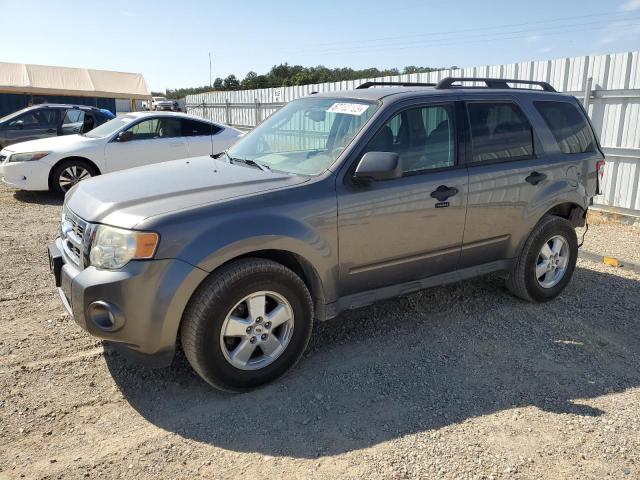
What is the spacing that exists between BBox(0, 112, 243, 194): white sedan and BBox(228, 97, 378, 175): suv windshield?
5634 millimetres

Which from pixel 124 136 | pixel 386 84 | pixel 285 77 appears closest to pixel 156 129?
pixel 124 136

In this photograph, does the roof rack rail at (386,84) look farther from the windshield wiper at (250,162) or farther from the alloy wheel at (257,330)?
the alloy wheel at (257,330)

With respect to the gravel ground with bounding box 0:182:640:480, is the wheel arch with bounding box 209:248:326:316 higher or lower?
higher

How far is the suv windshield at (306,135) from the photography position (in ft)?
12.3

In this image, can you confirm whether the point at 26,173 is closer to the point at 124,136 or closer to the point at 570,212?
the point at 124,136

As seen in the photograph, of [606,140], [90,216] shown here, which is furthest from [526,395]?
[606,140]

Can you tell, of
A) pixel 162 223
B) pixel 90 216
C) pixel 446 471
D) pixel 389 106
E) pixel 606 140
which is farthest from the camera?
pixel 606 140

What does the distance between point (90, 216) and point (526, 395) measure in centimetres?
296

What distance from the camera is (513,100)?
14.9 ft

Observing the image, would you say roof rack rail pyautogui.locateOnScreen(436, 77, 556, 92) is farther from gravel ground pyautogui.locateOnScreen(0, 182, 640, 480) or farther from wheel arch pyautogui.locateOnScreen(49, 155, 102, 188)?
wheel arch pyautogui.locateOnScreen(49, 155, 102, 188)

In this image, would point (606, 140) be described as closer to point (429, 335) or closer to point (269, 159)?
point (429, 335)

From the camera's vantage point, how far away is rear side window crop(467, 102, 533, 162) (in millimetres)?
4234

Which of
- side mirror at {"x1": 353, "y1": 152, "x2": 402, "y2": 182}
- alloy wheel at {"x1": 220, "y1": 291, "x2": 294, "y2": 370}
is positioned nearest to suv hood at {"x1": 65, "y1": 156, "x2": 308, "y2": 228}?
side mirror at {"x1": 353, "y1": 152, "x2": 402, "y2": 182}

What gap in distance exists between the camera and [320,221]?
11.2 ft
